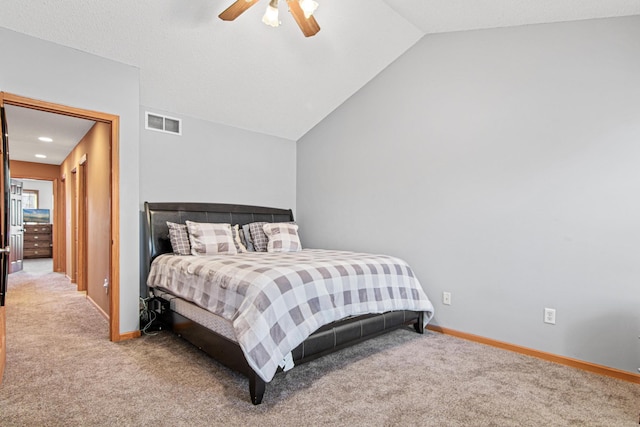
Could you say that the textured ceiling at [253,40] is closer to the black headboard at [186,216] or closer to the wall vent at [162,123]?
the wall vent at [162,123]

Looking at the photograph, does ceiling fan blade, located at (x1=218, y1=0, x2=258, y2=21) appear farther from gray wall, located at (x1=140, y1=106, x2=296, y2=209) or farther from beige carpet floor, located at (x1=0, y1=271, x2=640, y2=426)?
beige carpet floor, located at (x1=0, y1=271, x2=640, y2=426)

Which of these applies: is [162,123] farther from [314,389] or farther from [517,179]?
[517,179]

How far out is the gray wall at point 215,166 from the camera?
3914 millimetres

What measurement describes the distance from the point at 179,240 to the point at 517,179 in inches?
129

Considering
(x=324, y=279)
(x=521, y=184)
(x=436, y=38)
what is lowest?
(x=324, y=279)

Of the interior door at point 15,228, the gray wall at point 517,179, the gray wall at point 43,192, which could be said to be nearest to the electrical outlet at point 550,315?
the gray wall at point 517,179

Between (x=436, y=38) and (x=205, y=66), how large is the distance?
2385 millimetres

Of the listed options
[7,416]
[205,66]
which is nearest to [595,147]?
[205,66]

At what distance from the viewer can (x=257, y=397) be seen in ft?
6.91

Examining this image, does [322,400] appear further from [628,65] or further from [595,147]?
[628,65]

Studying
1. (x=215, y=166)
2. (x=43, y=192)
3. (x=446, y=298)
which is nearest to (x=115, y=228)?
(x=215, y=166)

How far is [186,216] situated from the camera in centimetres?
400

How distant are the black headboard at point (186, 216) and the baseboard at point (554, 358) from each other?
2.61 meters

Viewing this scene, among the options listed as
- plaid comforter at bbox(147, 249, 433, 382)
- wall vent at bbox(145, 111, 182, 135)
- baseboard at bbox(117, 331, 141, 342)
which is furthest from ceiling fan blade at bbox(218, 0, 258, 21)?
baseboard at bbox(117, 331, 141, 342)
